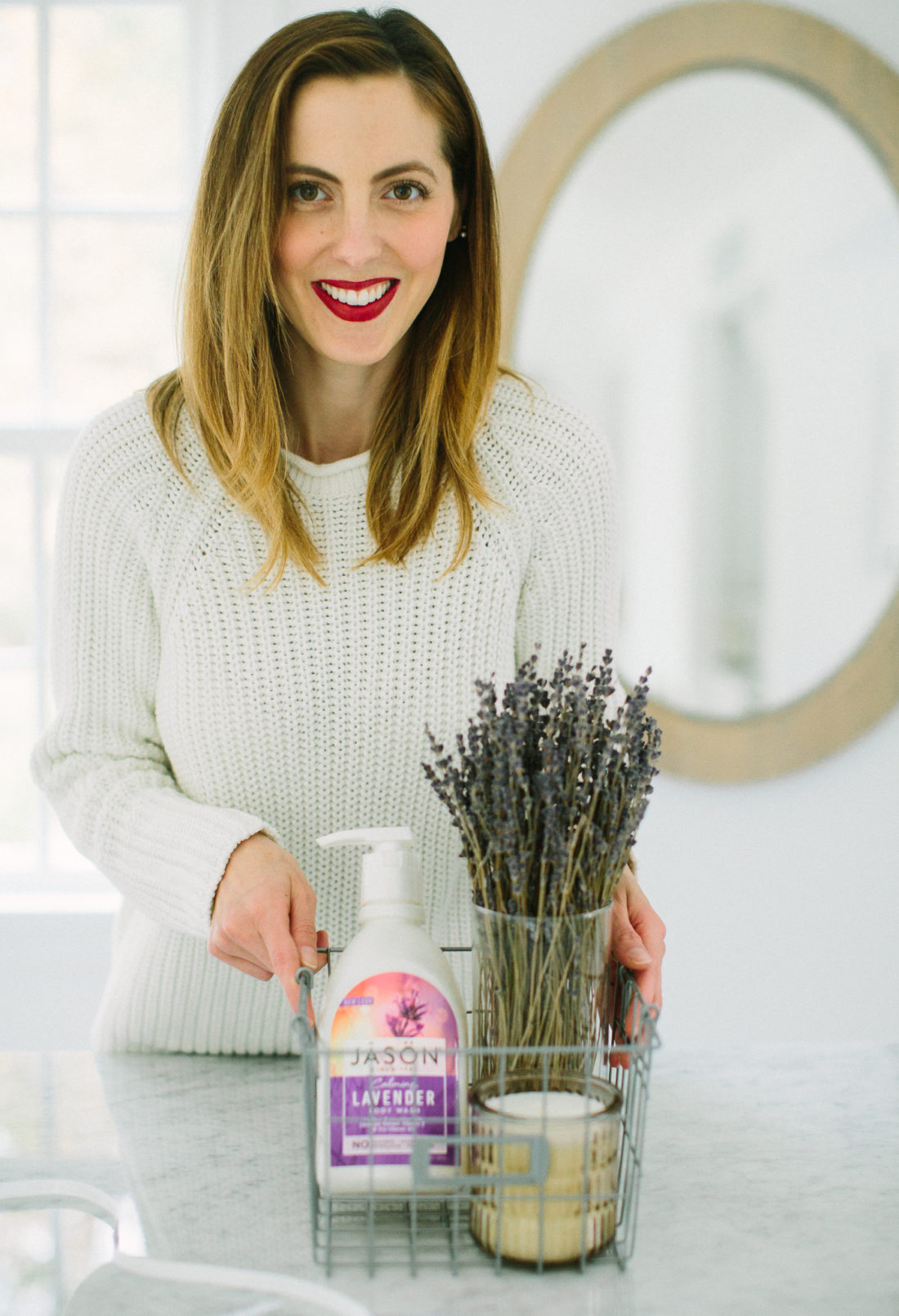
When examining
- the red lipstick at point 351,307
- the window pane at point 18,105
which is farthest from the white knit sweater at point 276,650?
the window pane at point 18,105

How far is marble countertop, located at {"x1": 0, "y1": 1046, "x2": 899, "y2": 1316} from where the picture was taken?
0.64 m

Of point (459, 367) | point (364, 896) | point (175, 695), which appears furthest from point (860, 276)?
point (364, 896)

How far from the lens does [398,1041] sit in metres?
0.64

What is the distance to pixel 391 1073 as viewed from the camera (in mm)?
638

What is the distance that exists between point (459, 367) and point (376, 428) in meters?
0.09

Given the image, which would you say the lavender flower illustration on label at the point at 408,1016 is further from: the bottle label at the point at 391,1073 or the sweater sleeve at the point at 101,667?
the sweater sleeve at the point at 101,667

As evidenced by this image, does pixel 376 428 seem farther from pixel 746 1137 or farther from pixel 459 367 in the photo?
pixel 746 1137

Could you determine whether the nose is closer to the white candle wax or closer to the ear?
the ear

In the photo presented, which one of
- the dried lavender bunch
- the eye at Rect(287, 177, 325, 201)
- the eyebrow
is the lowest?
the dried lavender bunch

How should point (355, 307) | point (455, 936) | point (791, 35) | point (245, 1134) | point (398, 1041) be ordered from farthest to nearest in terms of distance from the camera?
point (791, 35) → point (455, 936) → point (355, 307) → point (245, 1134) → point (398, 1041)

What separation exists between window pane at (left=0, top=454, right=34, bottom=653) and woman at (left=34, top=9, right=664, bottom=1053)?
4.24ft

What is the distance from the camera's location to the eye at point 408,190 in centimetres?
99

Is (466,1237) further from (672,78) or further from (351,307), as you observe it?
(672,78)

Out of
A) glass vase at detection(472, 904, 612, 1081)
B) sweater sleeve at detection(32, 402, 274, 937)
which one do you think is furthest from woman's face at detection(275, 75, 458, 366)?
glass vase at detection(472, 904, 612, 1081)
